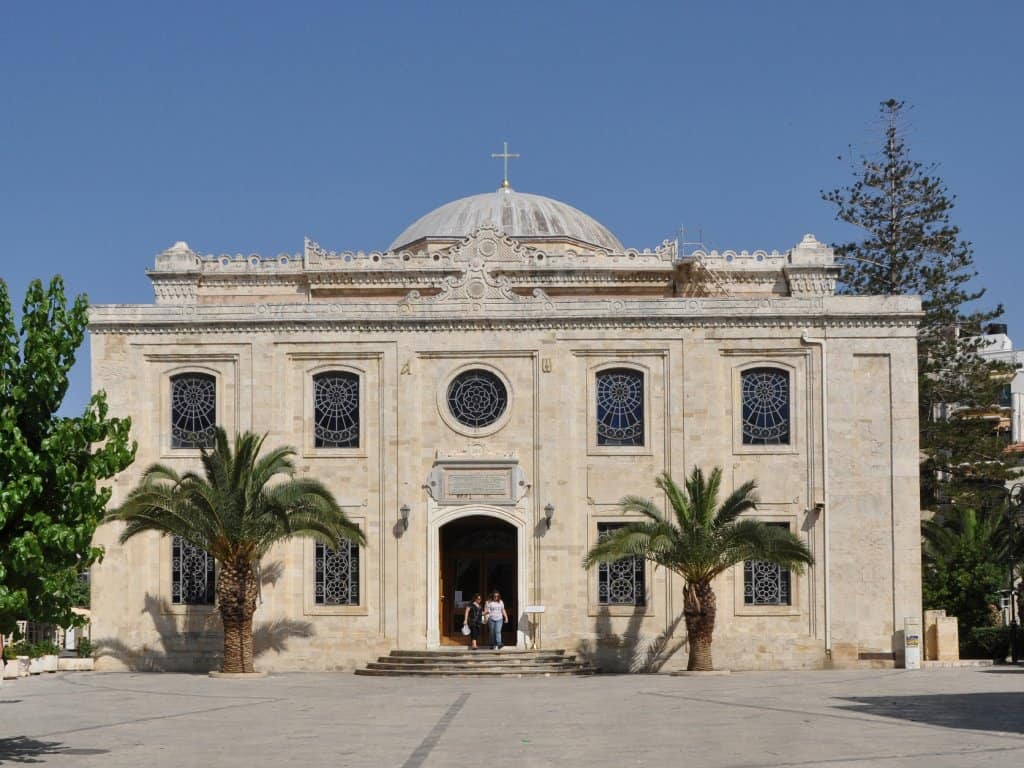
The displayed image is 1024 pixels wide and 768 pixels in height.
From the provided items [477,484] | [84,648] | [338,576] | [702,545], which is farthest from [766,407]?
[84,648]

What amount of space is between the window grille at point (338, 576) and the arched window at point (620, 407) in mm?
5445

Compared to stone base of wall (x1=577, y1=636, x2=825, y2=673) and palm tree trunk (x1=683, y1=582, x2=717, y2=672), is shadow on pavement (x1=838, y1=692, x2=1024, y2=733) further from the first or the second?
stone base of wall (x1=577, y1=636, x2=825, y2=673)

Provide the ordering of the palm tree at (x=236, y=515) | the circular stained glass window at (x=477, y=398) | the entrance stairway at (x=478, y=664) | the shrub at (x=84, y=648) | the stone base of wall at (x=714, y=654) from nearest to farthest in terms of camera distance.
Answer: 1. the palm tree at (x=236, y=515)
2. the entrance stairway at (x=478, y=664)
3. the stone base of wall at (x=714, y=654)
4. the circular stained glass window at (x=477, y=398)
5. the shrub at (x=84, y=648)

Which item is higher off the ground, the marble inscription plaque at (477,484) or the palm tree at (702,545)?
the marble inscription plaque at (477,484)

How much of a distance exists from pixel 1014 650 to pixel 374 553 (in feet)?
44.2

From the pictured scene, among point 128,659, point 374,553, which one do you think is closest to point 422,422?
point 374,553

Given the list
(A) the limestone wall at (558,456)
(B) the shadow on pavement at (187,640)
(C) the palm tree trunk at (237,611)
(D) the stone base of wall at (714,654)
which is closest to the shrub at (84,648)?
(B) the shadow on pavement at (187,640)

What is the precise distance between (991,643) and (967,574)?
1.79 meters

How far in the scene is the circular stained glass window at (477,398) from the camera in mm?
30875

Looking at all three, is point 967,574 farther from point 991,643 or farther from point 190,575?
point 190,575

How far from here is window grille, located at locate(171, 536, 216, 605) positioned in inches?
1210

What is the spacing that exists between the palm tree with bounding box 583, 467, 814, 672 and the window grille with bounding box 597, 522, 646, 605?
5.45 feet

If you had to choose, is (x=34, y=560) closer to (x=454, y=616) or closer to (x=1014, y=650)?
(x=454, y=616)

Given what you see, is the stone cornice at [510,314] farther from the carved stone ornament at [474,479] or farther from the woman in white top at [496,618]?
the woman in white top at [496,618]
